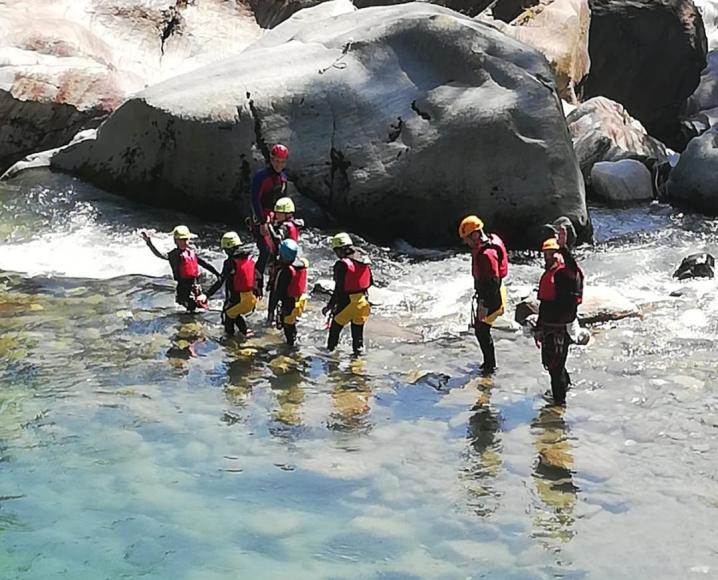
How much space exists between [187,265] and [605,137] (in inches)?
428

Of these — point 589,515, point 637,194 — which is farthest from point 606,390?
point 637,194

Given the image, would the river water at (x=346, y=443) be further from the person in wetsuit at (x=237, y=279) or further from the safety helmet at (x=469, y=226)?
the safety helmet at (x=469, y=226)

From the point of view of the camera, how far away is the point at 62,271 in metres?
11.7

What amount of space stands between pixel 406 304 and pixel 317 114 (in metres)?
3.68

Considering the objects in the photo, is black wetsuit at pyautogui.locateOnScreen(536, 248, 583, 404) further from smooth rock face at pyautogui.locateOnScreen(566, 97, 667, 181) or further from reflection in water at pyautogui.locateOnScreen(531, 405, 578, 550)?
smooth rock face at pyautogui.locateOnScreen(566, 97, 667, 181)

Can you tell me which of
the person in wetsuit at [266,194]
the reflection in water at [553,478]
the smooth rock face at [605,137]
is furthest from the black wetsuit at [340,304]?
the smooth rock face at [605,137]

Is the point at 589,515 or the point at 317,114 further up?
the point at 317,114

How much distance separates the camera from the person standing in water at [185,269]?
9820mm

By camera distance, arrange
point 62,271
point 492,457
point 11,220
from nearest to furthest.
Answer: point 492,457 < point 62,271 < point 11,220

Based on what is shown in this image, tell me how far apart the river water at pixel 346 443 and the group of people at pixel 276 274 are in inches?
10.3

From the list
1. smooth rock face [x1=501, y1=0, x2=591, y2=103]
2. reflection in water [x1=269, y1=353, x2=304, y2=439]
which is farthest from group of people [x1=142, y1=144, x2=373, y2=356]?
smooth rock face [x1=501, y1=0, x2=591, y2=103]

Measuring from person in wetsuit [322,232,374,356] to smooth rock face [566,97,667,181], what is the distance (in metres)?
10.1

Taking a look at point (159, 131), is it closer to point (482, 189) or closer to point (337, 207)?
point (337, 207)

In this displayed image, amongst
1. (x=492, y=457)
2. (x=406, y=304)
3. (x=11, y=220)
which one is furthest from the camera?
(x=11, y=220)
